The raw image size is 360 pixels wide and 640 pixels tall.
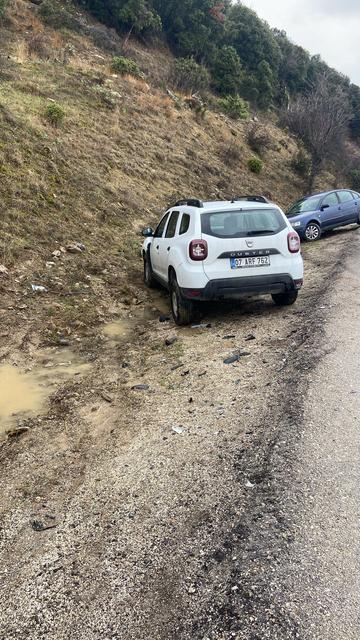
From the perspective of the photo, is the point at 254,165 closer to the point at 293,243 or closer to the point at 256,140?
the point at 256,140

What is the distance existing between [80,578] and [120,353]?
3.98 m

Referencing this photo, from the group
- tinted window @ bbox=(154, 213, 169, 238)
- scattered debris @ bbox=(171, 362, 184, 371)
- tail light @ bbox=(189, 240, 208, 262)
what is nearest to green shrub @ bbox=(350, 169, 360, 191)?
tinted window @ bbox=(154, 213, 169, 238)

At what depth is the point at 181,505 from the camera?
3.27 meters

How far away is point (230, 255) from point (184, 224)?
101 cm

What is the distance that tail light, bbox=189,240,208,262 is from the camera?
6.83m

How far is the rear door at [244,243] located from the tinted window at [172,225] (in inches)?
39.5

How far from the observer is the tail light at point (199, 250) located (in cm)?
683

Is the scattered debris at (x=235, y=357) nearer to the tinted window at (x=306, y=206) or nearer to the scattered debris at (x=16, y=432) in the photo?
the scattered debris at (x=16, y=432)

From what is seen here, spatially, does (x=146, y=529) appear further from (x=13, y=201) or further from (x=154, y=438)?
(x=13, y=201)

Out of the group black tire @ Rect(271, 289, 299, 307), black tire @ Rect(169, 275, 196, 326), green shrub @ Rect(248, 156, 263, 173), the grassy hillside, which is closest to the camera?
black tire @ Rect(169, 275, 196, 326)

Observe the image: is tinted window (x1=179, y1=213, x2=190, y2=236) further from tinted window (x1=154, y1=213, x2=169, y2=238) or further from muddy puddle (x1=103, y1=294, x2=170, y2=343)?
muddy puddle (x1=103, y1=294, x2=170, y2=343)

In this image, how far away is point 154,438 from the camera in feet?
13.9

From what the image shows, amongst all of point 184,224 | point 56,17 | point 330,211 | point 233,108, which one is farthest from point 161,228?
point 233,108

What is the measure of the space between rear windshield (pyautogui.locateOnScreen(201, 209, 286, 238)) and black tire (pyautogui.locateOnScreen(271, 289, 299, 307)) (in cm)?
109
